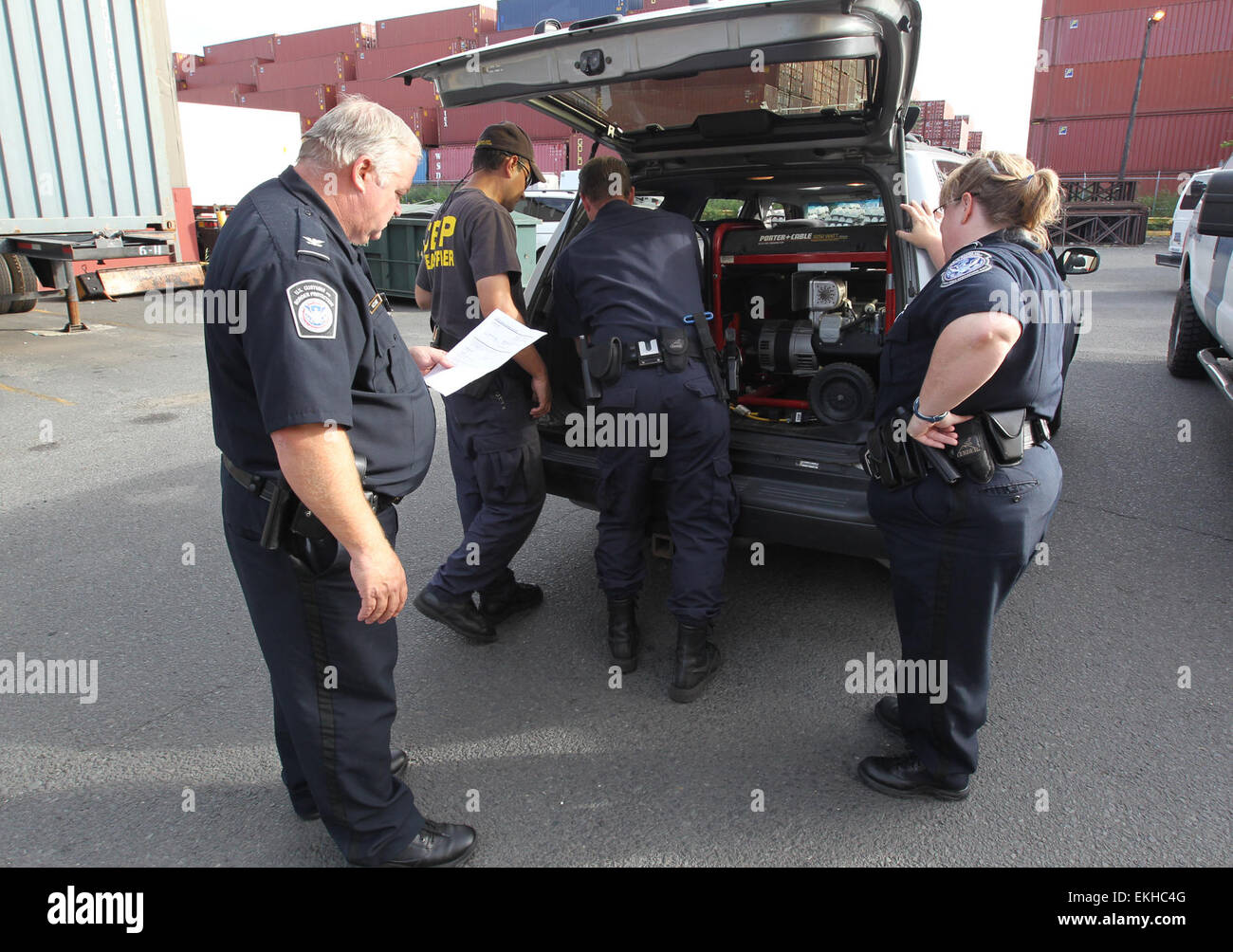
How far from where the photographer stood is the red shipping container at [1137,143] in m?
30.9

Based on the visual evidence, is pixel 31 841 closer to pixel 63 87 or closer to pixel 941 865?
pixel 941 865

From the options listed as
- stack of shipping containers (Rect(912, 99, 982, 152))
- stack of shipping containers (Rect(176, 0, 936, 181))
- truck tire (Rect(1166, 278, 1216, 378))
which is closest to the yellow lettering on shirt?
truck tire (Rect(1166, 278, 1216, 378))

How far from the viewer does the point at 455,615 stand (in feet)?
10.6

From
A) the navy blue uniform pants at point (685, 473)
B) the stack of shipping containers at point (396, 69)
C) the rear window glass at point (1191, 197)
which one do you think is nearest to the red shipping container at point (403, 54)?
the stack of shipping containers at point (396, 69)

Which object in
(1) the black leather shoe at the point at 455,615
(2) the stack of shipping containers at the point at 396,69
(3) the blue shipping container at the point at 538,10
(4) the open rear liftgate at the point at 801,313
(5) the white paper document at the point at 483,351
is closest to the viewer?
(5) the white paper document at the point at 483,351

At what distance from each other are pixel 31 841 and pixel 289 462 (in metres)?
1.52

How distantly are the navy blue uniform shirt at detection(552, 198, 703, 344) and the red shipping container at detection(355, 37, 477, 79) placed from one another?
45062 mm

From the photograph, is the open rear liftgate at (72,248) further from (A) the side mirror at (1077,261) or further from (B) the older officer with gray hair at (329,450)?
(A) the side mirror at (1077,261)

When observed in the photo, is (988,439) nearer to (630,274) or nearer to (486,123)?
(630,274)

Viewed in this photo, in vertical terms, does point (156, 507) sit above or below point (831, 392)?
below

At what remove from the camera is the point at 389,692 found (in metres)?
2.06

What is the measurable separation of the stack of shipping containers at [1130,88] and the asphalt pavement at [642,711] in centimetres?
3510

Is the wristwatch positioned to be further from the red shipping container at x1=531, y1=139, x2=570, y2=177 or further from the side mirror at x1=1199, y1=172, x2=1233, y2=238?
the red shipping container at x1=531, y1=139, x2=570, y2=177
